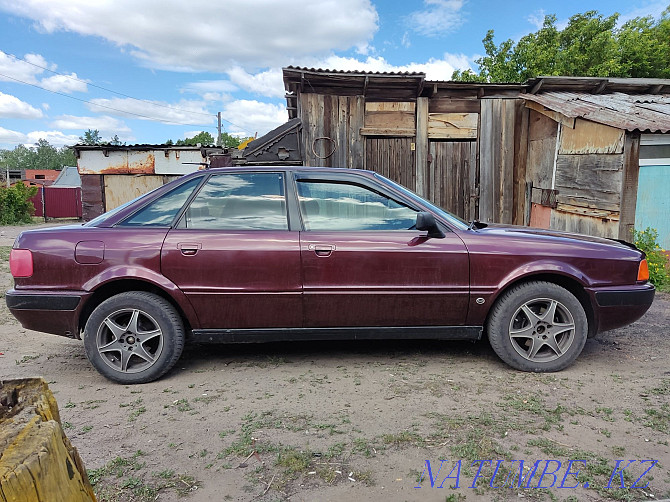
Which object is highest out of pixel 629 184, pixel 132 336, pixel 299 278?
pixel 629 184

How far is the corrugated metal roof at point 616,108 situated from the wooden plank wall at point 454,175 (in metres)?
1.55

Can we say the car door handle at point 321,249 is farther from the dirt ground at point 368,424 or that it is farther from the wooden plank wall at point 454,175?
the wooden plank wall at point 454,175

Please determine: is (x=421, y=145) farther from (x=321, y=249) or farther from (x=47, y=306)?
(x=47, y=306)

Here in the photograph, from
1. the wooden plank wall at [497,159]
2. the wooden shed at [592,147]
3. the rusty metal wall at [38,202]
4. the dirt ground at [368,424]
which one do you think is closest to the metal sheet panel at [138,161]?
the rusty metal wall at [38,202]

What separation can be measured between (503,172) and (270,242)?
296 inches

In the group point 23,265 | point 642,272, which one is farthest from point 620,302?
point 23,265

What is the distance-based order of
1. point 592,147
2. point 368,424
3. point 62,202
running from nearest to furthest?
point 368,424 < point 592,147 < point 62,202

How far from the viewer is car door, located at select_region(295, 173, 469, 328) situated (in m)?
3.49

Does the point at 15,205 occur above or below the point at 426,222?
below

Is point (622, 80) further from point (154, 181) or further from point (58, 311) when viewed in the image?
point (154, 181)

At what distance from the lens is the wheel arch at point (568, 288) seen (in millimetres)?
3604

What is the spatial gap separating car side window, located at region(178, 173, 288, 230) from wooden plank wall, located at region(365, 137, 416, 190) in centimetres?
601

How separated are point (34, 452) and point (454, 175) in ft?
30.7

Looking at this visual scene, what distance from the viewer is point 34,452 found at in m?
1.05
